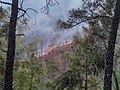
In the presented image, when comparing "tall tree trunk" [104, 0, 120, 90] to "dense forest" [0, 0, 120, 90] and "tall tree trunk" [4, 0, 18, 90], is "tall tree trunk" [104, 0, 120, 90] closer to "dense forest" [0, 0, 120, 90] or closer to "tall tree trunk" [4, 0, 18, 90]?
"dense forest" [0, 0, 120, 90]

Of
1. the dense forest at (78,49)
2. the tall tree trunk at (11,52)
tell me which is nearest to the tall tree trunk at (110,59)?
the dense forest at (78,49)

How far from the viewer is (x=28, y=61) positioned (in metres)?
30.4

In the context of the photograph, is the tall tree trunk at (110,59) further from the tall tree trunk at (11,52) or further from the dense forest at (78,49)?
the tall tree trunk at (11,52)

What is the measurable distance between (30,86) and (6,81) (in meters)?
22.3

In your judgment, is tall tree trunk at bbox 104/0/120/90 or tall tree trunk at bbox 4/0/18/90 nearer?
tall tree trunk at bbox 4/0/18/90

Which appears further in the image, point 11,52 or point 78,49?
point 78,49

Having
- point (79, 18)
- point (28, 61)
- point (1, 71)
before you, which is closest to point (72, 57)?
point (1, 71)

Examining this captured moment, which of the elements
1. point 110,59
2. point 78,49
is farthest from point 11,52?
point 78,49

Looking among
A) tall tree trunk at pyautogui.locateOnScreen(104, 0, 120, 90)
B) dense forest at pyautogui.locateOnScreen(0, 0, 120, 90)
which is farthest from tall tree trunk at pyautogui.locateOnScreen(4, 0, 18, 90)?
tall tree trunk at pyautogui.locateOnScreen(104, 0, 120, 90)

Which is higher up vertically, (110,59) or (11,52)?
(11,52)

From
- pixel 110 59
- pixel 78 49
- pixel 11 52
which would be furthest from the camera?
pixel 78 49

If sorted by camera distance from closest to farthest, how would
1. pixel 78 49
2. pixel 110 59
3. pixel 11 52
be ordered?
1. pixel 11 52
2. pixel 110 59
3. pixel 78 49

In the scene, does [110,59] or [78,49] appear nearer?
[110,59]

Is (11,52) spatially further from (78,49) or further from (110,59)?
(78,49)
